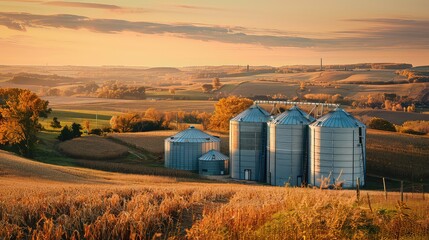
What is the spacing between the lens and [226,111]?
98750mm

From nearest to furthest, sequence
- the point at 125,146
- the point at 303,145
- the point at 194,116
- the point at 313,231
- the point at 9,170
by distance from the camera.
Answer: the point at 313,231 < the point at 9,170 < the point at 303,145 < the point at 125,146 < the point at 194,116

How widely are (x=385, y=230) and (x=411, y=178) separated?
1697 inches

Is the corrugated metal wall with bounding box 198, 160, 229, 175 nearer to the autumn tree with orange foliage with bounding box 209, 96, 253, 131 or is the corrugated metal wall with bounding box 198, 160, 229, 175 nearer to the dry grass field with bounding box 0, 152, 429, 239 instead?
the autumn tree with orange foliage with bounding box 209, 96, 253, 131

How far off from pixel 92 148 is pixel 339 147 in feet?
121

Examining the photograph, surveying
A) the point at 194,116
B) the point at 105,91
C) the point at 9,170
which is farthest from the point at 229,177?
the point at 105,91

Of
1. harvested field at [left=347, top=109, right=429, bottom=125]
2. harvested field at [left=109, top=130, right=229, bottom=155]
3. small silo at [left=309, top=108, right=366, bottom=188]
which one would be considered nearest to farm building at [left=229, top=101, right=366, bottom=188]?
small silo at [left=309, top=108, right=366, bottom=188]

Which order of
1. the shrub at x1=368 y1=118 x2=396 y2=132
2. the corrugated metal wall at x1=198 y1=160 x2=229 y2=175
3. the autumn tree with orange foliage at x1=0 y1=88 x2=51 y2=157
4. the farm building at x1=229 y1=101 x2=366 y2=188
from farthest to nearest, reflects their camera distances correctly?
1. the shrub at x1=368 y1=118 x2=396 y2=132
2. the autumn tree with orange foliage at x1=0 y1=88 x2=51 y2=157
3. the corrugated metal wall at x1=198 y1=160 x2=229 y2=175
4. the farm building at x1=229 y1=101 x2=366 y2=188

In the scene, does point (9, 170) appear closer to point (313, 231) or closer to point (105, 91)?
point (313, 231)

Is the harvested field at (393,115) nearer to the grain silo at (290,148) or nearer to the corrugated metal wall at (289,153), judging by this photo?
the grain silo at (290,148)

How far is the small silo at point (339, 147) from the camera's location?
5322 cm

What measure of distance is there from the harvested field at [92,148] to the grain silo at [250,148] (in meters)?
18.8

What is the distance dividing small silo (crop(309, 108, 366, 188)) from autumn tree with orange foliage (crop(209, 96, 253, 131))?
43172 millimetres

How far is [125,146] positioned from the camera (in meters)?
80.1

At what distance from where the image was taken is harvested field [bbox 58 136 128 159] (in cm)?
7406
